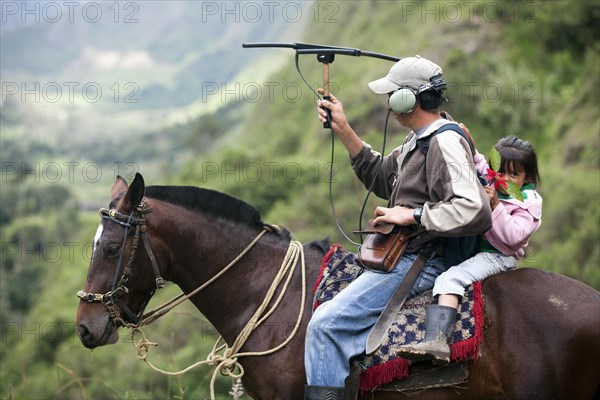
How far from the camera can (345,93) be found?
3781cm

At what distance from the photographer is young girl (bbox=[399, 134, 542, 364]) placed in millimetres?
4324

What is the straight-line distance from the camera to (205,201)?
5.03m

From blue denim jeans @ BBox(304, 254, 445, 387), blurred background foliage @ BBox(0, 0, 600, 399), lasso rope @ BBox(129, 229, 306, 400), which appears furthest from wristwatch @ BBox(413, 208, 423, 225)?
blurred background foliage @ BBox(0, 0, 600, 399)

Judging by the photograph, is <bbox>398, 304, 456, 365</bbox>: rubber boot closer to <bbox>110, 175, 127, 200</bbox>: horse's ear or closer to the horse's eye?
the horse's eye

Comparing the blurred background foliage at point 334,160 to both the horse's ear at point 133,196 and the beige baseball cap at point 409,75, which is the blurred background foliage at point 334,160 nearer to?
the horse's ear at point 133,196

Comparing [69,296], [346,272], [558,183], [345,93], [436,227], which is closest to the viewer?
[436,227]

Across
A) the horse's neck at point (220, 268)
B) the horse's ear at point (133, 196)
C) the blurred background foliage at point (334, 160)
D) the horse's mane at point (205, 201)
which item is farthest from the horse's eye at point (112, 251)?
the blurred background foliage at point (334, 160)

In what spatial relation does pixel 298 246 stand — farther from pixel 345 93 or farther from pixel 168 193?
pixel 345 93

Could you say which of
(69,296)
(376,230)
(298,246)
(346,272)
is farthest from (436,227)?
(69,296)

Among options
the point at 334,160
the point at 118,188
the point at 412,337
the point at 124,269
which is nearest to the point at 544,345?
the point at 412,337

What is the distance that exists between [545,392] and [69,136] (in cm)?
13954

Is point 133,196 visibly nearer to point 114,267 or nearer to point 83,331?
point 114,267

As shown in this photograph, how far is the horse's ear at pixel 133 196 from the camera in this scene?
15.2 feet

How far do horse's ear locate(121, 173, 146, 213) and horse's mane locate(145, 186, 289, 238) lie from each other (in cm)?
26
